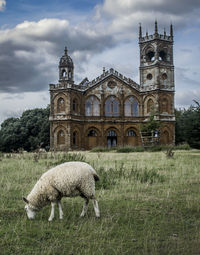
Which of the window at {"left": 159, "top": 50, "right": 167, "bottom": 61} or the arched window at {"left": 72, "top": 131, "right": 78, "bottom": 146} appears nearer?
the arched window at {"left": 72, "top": 131, "right": 78, "bottom": 146}

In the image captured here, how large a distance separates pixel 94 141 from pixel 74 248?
44.5 meters

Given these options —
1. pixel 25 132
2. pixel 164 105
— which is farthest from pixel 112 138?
pixel 25 132

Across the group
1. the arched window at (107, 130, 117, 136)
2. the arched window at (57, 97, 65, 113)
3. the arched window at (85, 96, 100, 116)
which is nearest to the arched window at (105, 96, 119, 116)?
the arched window at (85, 96, 100, 116)

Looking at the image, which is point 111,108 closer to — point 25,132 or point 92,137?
point 92,137

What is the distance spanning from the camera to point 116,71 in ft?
171

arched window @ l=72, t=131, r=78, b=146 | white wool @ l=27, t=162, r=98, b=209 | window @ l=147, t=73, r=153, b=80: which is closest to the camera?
white wool @ l=27, t=162, r=98, b=209

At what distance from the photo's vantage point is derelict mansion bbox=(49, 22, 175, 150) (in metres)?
Answer: 48.4

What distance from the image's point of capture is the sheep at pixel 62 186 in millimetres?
6773

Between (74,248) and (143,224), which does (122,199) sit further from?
(74,248)

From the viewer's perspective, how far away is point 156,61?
50.1 meters

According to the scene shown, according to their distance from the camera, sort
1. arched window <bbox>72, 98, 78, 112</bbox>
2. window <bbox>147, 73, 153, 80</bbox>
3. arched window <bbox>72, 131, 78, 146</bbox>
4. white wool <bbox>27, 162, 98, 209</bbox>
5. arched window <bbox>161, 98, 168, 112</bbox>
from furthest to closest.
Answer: window <bbox>147, 73, 153, 80</bbox> < arched window <bbox>161, 98, 168, 112</bbox> < arched window <bbox>72, 98, 78, 112</bbox> < arched window <bbox>72, 131, 78, 146</bbox> < white wool <bbox>27, 162, 98, 209</bbox>

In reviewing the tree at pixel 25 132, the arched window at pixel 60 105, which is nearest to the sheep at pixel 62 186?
the arched window at pixel 60 105

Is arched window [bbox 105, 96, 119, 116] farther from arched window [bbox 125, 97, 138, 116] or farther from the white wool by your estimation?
the white wool

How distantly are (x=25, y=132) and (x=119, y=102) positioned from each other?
1776 centimetres
